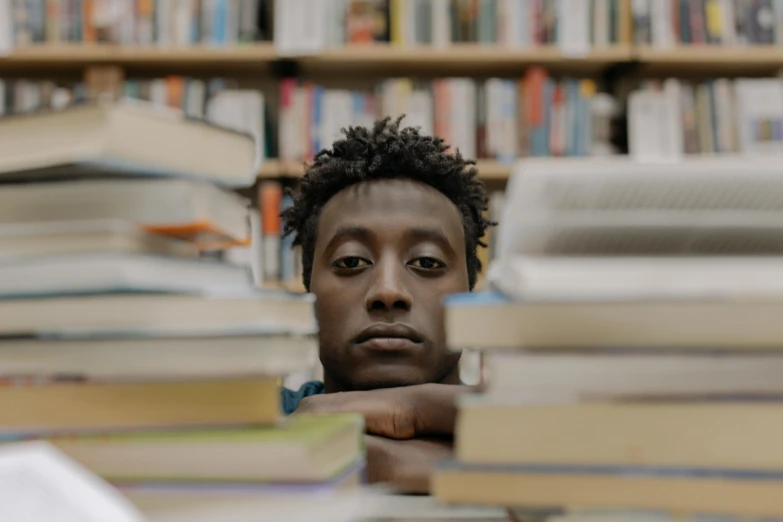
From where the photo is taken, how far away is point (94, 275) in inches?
15.8

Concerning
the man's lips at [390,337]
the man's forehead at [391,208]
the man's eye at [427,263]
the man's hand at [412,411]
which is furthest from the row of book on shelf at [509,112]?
the man's hand at [412,411]

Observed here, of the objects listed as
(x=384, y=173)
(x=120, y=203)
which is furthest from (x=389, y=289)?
(x=120, y=203)

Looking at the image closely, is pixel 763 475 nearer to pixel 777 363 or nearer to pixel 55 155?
pixel 777 363

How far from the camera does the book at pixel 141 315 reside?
0.40m

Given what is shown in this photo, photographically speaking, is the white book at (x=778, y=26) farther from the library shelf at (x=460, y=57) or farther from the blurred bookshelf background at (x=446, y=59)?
the library shelf at (x=460, y=57)

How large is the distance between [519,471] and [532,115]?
1567mm

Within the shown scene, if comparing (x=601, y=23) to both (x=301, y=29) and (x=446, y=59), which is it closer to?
(x=446, y=59)

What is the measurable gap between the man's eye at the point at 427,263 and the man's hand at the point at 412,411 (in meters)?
0.37

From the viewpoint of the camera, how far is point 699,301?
0.38 meters

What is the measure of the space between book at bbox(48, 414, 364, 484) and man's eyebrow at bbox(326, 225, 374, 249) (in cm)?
67

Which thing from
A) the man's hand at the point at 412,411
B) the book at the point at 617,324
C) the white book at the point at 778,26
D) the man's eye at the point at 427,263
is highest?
the white book at the point at 778,26

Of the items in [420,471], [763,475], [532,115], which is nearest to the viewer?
[763,475]

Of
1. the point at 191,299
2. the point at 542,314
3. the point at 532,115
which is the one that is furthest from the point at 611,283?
the point at 532,115

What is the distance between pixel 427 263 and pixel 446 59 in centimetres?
93
